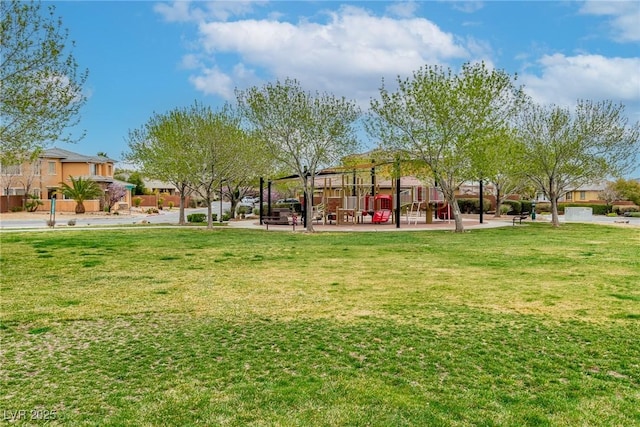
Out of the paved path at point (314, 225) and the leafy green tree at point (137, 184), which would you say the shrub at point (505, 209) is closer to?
the paved path at point (314, 225)

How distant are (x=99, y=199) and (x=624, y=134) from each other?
37657 mm

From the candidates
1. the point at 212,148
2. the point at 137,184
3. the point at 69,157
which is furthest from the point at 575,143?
the point at 137,184

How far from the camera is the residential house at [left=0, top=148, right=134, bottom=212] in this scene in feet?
142

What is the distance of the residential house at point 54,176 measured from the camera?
4334cm

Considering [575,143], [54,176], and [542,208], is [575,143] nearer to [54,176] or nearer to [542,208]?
[542,208]

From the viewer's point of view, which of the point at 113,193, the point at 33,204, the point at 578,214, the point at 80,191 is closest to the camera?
the point at 578,214

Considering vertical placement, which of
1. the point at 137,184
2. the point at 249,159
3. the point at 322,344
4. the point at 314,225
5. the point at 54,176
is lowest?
the point at 322,344

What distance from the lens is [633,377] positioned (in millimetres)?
4551

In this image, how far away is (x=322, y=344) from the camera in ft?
18.2

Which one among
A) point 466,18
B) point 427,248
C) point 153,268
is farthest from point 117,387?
point 466,18

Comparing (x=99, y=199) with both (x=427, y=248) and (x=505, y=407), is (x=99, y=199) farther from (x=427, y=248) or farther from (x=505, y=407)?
(x=505, y=407)

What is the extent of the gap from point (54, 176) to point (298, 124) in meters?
34.6

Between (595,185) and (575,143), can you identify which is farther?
(595,185)

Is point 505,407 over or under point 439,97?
under
